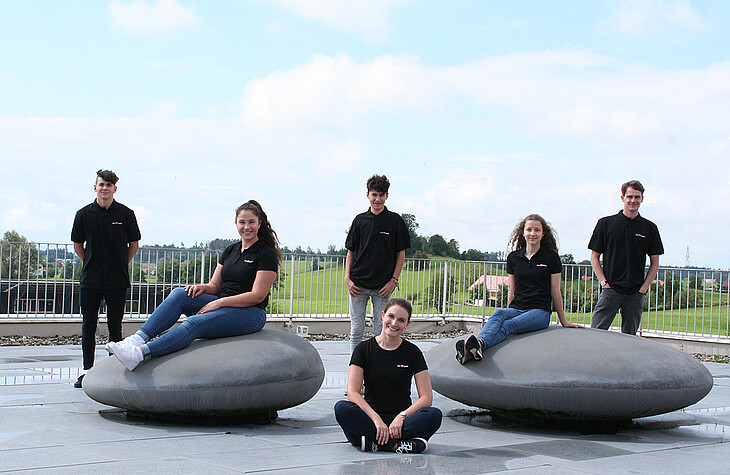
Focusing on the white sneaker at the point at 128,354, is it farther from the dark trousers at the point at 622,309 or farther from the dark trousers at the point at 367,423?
the dark trousers at the point at 622,309

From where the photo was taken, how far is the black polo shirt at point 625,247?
27.2 feet

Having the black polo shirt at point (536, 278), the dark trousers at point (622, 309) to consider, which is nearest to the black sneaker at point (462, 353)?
the black polo shirt at point (536, 278)

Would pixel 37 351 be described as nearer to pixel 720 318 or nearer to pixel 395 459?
pixel 395 459

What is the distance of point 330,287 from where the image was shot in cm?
1738

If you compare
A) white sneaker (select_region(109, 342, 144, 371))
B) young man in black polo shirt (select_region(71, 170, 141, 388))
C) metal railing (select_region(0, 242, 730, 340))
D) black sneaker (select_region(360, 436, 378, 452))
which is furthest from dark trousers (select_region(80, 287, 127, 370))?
metal railing (select_region(0, 242, 730, 340))

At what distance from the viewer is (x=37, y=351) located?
12.1 m

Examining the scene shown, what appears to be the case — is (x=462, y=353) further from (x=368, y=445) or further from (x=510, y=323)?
(x=368, y=445)

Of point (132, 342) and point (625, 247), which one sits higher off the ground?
point (625, 247)

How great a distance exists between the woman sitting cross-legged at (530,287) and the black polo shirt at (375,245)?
130 cm

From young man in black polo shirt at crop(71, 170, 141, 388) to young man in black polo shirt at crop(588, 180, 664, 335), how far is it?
4.63 metres

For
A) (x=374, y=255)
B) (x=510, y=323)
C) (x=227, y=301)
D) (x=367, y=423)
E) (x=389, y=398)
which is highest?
(x=374, y=255)

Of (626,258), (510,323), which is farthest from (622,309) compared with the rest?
(510,323)

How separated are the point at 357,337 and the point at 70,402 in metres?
2.66

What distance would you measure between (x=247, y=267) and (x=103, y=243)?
214cm
